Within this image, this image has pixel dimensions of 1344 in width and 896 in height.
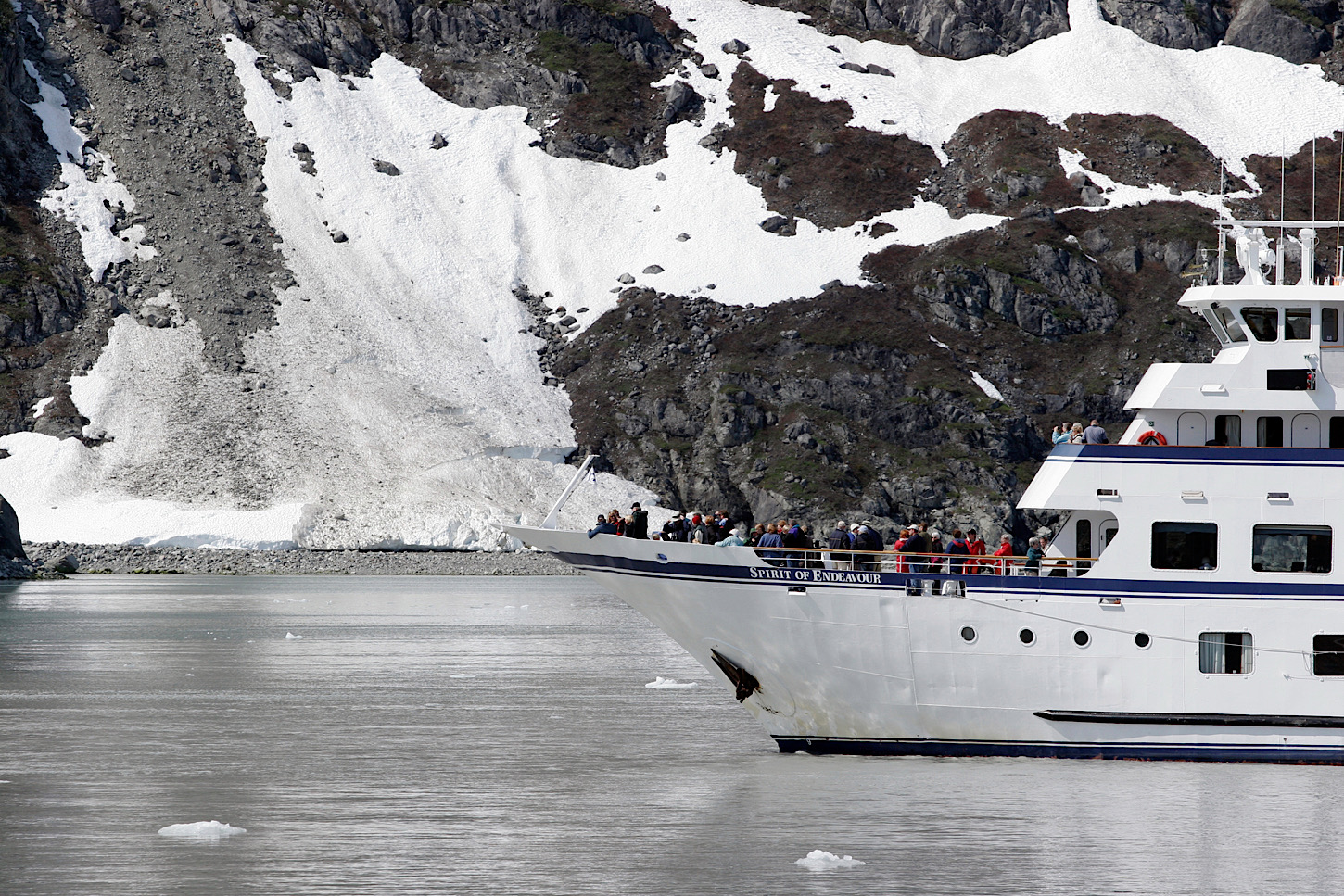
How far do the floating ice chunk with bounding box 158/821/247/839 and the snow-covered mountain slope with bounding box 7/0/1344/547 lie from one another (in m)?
106

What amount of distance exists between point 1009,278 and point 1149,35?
53.9 meters

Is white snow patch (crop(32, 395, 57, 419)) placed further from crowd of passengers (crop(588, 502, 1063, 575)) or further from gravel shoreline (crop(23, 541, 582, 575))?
crowd of passengers (crop(588, 502, 1063, 575))

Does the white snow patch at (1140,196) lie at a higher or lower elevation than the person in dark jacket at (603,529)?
higher

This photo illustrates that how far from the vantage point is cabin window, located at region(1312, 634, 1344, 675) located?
31844mm

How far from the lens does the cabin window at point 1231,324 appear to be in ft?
112

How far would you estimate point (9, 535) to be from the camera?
A: 110938 millimetres

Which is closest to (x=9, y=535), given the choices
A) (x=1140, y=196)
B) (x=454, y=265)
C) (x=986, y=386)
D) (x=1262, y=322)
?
(x=454, y=265)

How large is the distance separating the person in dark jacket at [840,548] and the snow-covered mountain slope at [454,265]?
101 m

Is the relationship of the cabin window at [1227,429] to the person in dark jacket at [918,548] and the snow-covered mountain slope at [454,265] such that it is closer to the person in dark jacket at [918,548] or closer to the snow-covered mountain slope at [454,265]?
the person in dark jacket at [918,548]

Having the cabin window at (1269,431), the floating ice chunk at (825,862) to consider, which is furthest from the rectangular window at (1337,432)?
the floating ice chunk at (825,862)

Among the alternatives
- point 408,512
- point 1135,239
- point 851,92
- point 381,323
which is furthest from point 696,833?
point 851,92

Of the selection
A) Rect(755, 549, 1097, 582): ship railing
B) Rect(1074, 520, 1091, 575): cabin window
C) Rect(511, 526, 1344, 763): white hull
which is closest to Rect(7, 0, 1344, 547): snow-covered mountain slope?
Rect(755, 549, 1097, 582): ship railing

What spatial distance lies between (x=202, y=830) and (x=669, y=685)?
24542 mm

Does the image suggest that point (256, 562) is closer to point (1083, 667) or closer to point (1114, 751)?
point (1114, 751)
